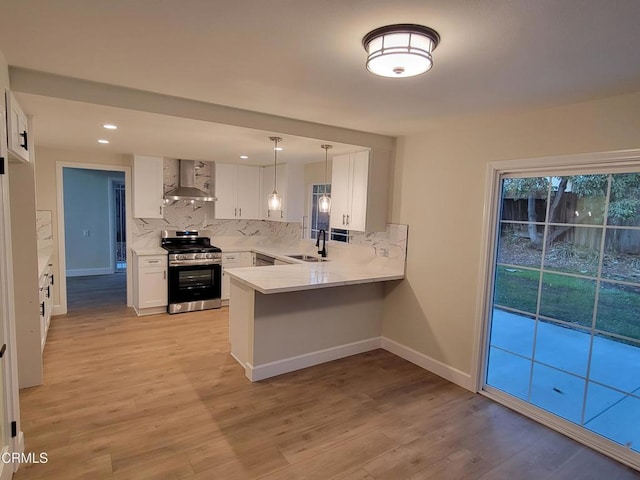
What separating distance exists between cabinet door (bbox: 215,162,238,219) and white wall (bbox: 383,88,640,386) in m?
2.87

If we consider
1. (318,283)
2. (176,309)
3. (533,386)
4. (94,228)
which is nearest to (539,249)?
(533,386)

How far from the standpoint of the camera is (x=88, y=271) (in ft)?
24.7

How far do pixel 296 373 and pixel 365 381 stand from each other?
672 mm

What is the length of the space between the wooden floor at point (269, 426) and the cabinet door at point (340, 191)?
1.65 meters

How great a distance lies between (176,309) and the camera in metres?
5.19

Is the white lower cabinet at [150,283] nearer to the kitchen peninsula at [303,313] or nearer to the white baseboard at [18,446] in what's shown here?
the kitchen peninsula at [303,313]

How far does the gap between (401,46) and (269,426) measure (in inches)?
102

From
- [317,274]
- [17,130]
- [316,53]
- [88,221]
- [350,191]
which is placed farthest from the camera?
[88,221]

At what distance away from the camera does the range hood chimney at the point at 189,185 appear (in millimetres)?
5461

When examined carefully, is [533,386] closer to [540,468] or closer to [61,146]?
[540,468]

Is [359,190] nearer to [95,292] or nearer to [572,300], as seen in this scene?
[572,300]

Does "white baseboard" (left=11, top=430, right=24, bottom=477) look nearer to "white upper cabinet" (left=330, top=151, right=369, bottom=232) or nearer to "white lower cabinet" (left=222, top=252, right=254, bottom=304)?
"white upper cabinet" (left=330, top=151, right=369, bottom=232)

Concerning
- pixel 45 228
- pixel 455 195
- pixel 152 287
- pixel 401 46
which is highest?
pixel 401 46

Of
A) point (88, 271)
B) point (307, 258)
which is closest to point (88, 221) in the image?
point (88, 271)
